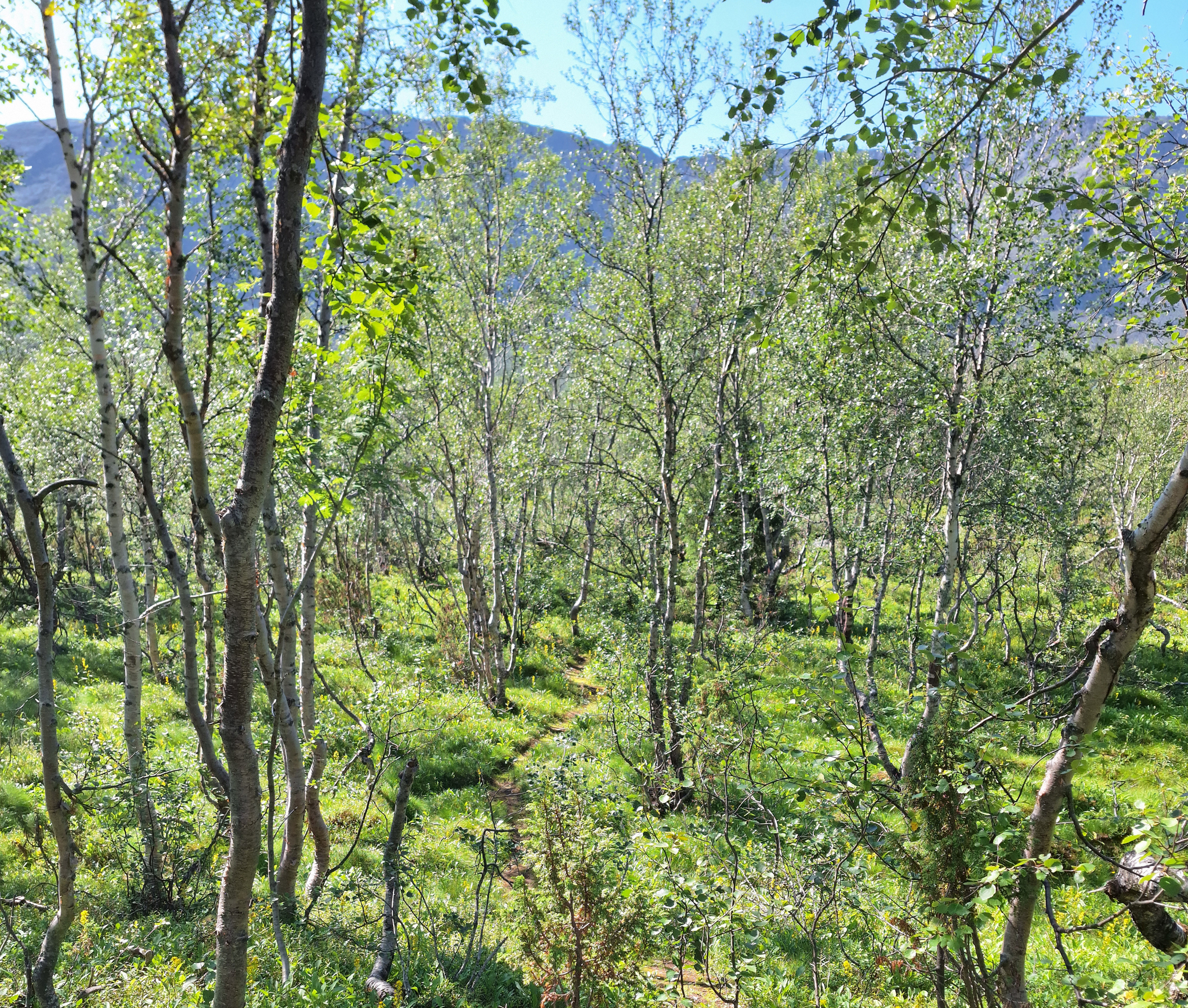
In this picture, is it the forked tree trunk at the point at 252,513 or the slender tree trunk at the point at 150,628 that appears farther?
the slender tree trunk at the point at 150,628

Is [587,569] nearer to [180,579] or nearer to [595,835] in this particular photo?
[595,835]

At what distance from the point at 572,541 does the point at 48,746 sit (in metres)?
18.1

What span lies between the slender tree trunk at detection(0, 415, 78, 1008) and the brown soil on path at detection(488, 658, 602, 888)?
3.04m

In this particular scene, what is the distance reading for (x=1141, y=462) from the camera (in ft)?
97.4

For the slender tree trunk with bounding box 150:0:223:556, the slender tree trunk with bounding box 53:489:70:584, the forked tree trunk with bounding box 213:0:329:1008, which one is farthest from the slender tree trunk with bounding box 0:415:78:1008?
the slender tree trunk with bounding box 53:489:70:584

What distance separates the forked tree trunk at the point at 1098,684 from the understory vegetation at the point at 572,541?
0.02 meters

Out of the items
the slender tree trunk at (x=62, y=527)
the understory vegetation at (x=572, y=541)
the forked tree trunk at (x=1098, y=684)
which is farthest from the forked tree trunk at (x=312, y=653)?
the slender tree trunk at (x=62, y=527)

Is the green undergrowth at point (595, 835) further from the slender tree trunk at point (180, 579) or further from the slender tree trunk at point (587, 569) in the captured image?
the slender tree trunk at point (587, 569)

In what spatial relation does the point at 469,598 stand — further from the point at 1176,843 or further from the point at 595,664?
the point at 1176,843

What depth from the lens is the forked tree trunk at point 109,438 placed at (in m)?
6.88

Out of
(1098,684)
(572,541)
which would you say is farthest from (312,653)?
(572,541)

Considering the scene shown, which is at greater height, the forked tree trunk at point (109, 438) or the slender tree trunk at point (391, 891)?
the forked tree trunk at point (109, 438)

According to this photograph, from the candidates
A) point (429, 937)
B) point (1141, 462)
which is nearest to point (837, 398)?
point (429, 937)

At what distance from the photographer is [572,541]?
21.7 meters
